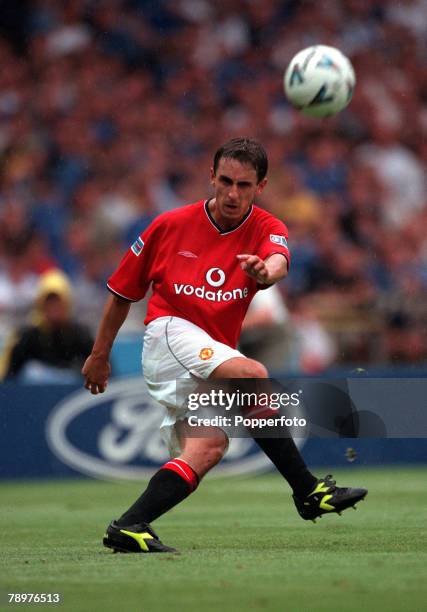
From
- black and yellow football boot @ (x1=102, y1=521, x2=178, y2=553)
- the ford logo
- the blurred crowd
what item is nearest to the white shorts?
black and yellow football boot @ (x1=102, y1=521, x2=178, y2=553)

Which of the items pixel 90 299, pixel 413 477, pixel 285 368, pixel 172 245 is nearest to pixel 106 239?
pixel 90 299

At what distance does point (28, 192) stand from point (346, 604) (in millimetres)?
11425

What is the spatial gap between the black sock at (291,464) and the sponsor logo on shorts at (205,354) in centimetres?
48

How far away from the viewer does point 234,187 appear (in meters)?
5.66

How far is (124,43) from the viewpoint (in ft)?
55.5

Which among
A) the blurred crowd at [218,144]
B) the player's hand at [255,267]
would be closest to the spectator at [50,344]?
the blurred crowd at [218,144]

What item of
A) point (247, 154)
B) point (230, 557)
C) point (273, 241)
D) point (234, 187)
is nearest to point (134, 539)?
point (230, 557)

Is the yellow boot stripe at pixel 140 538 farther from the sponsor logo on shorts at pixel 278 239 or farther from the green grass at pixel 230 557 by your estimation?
the sponsor logo on shorts at pixel 278 239

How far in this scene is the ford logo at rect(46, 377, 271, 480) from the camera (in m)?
10.7

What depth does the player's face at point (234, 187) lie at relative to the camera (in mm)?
5648

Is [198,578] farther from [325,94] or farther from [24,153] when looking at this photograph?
[24,153]

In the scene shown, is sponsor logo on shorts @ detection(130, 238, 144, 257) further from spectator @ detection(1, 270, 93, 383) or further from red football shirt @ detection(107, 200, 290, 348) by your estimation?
spectator @ detection(1, 270, 93, 383)

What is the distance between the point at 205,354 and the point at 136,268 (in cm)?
60

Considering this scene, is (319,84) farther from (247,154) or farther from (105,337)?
(105,337)
